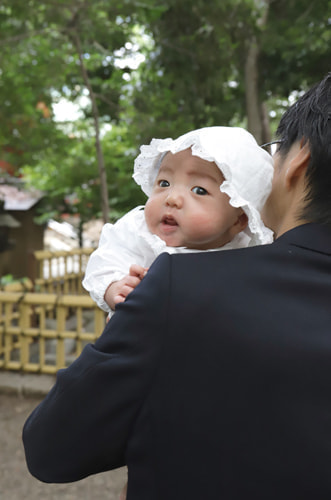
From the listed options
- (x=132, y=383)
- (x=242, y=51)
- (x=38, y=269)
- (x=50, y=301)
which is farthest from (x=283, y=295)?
(x=38, y=269)

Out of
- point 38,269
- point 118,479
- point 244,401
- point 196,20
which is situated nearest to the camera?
point 244,401

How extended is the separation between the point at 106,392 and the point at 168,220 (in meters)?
0.53

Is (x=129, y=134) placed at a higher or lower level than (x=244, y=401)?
higher

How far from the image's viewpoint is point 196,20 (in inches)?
223

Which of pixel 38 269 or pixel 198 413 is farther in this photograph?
pixel 38 269

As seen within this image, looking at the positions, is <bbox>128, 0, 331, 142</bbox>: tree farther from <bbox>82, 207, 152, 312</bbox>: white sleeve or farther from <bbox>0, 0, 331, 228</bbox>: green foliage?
<bbox>82, 207, 152, 312</bbox>: white sleeve

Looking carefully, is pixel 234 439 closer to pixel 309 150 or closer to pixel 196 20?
pixel 309 150

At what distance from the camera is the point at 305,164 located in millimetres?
988

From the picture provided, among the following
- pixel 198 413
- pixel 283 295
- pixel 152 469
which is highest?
pixel 283 295

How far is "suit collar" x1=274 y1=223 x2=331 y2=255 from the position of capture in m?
0.90

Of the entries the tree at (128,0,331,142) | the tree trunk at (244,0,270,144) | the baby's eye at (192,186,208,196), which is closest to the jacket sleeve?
the baby's eye at (192,186,208,196)

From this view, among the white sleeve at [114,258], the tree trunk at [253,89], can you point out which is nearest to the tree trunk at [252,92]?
the tree trunk at [253,89]

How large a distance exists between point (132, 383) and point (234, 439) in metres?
0.21

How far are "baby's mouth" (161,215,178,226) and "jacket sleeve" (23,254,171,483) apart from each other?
0.33m
